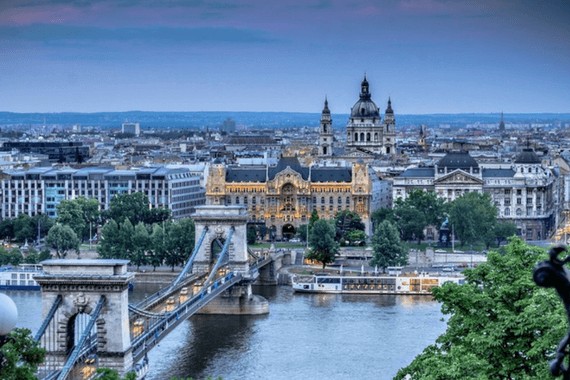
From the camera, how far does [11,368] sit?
66.4ft

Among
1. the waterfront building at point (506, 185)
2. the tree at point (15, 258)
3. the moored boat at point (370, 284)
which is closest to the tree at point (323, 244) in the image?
the moored boat at point (370, 284)

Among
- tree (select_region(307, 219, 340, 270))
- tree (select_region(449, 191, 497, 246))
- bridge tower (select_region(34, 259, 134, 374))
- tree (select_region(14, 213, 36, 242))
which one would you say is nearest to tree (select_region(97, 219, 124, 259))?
tree (select_region(307, 219, 340, 270))

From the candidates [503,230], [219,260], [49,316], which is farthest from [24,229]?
[49,316]

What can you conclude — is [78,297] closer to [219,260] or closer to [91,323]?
[91,323]

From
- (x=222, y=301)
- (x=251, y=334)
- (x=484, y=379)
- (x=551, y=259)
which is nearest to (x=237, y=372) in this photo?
(x=251, y=334)

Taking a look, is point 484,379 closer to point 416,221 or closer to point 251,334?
point 251,334

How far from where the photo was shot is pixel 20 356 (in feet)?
70.9

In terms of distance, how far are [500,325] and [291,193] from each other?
71.3m

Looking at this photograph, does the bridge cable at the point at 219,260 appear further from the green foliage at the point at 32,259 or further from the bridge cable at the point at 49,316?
the green foliage at the point at 32,259

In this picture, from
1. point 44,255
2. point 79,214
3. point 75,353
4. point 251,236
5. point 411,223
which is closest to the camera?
point 75,353

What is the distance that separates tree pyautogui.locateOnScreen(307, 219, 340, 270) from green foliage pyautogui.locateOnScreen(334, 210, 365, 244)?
364 inches

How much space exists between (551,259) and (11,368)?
13042 millimetres

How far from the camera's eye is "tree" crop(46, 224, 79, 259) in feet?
255

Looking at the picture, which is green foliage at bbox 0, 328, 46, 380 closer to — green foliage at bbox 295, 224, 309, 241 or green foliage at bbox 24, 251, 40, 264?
green foliage at bbox 24, 251, 40, 264
